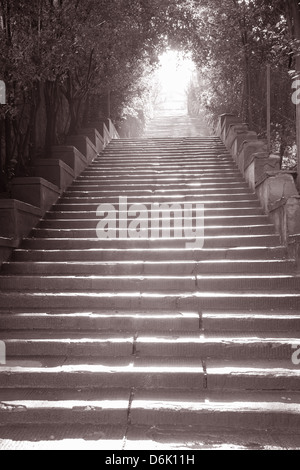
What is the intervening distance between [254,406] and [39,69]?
5.89m

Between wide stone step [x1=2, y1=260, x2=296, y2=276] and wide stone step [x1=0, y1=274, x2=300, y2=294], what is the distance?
0.14 m

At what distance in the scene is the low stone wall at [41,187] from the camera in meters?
6.16

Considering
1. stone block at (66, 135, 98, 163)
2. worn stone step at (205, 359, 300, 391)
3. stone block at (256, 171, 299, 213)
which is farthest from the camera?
stone block at (66, 135, 98, 163)

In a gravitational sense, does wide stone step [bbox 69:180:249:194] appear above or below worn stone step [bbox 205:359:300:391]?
above

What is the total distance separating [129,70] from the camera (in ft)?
41.4

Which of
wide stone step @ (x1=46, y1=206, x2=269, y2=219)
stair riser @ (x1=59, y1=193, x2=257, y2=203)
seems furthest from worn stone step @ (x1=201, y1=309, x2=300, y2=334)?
stair riser @ (x1=59, y1=193, x2=257, y2=203)

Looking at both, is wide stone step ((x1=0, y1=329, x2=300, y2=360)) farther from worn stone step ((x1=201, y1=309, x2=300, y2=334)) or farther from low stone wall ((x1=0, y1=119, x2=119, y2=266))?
low stone wall ((x1=0, y1=119, x2=119, y2=266))

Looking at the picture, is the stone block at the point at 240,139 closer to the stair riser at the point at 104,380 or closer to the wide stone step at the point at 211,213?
the wide stone step at the point at 211,213

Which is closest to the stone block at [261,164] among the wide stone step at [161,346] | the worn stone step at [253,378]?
the wide stone step at [161,346]

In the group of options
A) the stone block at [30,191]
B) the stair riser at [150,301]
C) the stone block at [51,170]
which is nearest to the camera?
the stair riser at [150,301]

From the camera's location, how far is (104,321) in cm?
479

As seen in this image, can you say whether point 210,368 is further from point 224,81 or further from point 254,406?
point 224,81

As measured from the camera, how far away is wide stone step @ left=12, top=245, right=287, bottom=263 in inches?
227

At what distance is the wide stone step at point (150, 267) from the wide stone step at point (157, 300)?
421 mm
